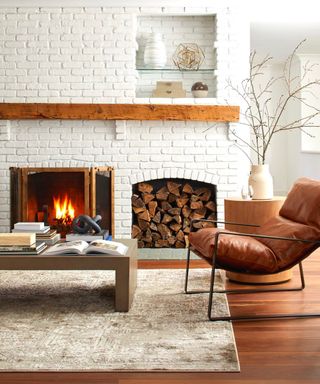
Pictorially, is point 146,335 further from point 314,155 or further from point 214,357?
point 314,155

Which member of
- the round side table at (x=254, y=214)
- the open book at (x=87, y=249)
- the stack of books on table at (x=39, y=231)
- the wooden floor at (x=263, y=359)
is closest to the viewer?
the wooden floor at (x=263, y=359)

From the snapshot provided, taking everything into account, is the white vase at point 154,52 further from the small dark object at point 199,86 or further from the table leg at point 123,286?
the table leg at point 123,286

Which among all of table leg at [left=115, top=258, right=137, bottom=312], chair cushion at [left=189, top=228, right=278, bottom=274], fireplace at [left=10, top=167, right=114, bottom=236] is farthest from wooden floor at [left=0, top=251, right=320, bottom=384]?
fireplace at [left=10, top=167, right=114, bottom=236]

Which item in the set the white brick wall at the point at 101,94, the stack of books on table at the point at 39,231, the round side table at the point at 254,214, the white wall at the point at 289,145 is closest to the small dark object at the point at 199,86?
the white brick wall at the point at 101,94

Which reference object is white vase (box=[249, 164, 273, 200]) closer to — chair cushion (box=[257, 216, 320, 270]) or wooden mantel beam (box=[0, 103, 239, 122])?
chair cushion (box=[257, 216, 320, 270])

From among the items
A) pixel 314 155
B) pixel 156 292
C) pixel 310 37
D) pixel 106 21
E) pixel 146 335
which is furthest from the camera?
pixel 314 155

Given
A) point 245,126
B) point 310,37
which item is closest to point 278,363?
point 245,126

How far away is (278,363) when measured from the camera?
2.79 m

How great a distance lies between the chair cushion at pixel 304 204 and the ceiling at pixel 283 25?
255cm

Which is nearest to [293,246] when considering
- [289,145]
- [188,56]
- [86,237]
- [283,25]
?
[86,237]

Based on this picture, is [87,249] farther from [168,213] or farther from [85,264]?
[168,213]

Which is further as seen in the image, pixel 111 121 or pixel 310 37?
pixel 310 37

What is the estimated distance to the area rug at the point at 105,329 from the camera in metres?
2.80

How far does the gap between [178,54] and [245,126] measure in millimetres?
1029
